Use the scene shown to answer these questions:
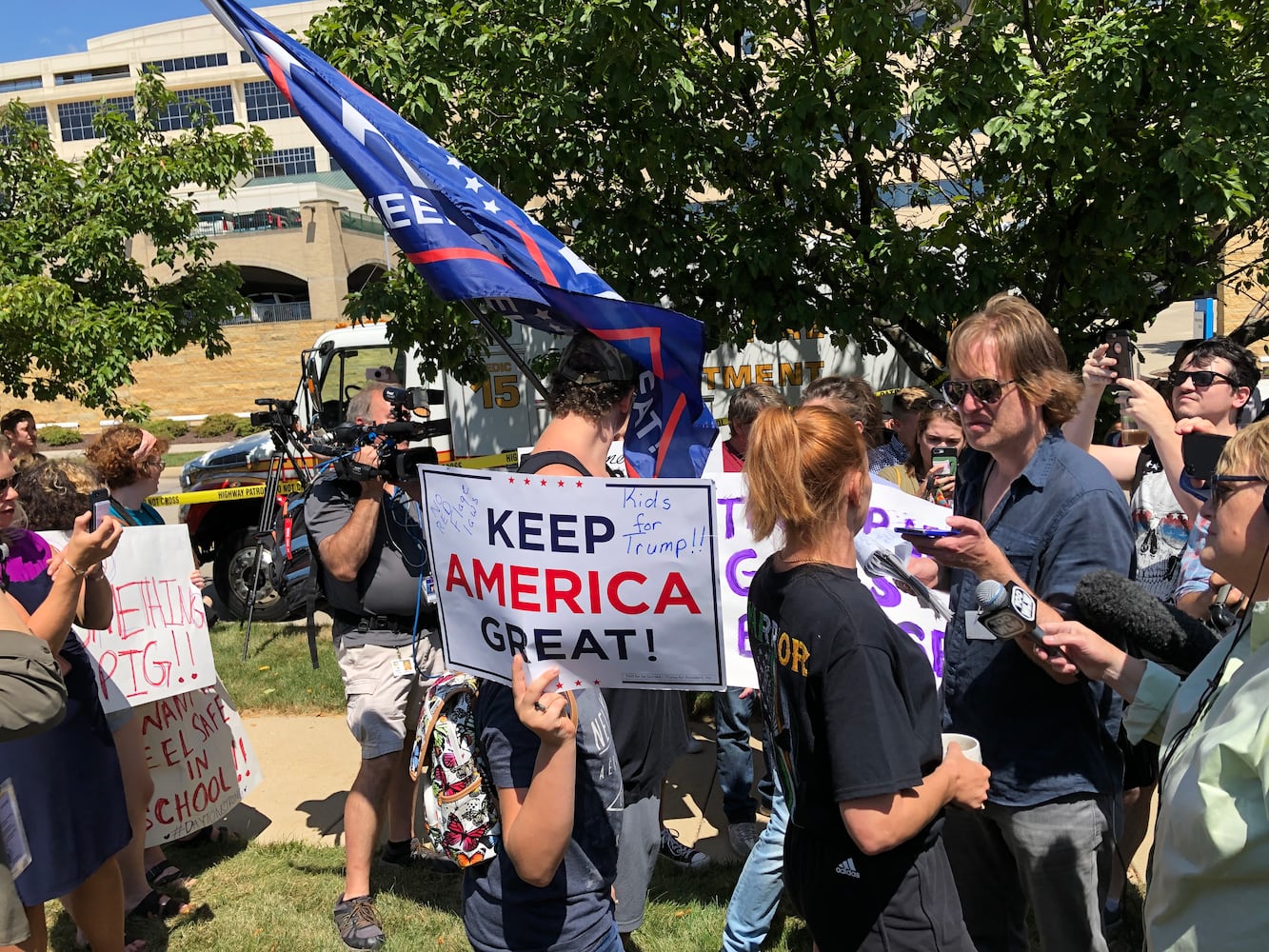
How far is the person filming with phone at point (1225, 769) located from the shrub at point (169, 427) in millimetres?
34317

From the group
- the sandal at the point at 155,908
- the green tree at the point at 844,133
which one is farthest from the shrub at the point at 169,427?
the sandal at the point at 155,908

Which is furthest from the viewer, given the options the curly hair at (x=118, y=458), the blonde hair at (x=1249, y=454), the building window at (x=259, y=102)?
the building window at (x=259, y=102)

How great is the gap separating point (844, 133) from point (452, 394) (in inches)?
177

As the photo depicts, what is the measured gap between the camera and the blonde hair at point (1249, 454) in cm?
186

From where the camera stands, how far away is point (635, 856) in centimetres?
307

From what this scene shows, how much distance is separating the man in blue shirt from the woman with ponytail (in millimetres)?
419

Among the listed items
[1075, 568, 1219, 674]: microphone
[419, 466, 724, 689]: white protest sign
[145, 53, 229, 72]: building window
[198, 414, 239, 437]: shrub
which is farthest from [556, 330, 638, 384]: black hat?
[145, 53, 229, 72]: building window

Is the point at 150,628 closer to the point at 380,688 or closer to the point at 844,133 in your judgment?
the point at 380,688

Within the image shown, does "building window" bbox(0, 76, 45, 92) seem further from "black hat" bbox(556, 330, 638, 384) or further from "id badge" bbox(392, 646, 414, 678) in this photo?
"black hat" bbox(556, 330, 638, 384)

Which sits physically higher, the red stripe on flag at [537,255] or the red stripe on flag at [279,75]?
the red stripe on flag at [279,75]

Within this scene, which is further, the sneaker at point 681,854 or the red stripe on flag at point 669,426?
the sneaker at point 681,854

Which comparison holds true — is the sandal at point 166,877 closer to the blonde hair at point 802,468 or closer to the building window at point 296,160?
the blonde hair at point 802,468

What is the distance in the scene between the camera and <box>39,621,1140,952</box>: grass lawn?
4027mm

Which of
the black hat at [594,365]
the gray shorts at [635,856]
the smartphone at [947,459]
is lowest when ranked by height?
the gray shorts at [635,856]
